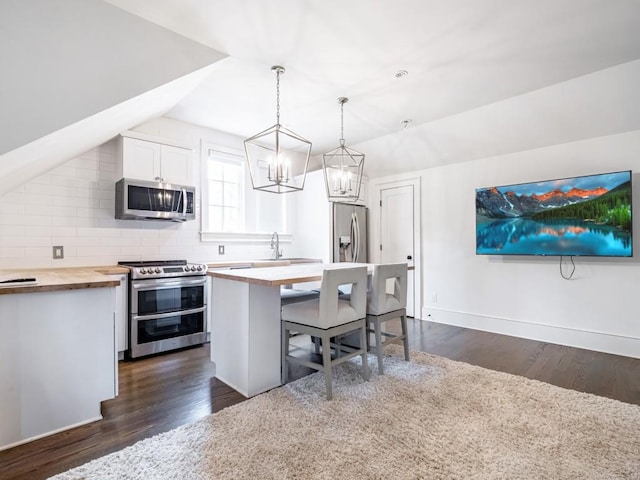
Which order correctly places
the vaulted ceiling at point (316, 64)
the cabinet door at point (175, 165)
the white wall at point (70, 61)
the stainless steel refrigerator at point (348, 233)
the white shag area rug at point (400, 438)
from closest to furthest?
the white shag area rug at point (400, 438) → the white wall at point (70, 61) → the vaulted ceiling at point (316, 64) → the cabinet door at point (175, 165) → the stainless steel refrigerator at point (348, 233)

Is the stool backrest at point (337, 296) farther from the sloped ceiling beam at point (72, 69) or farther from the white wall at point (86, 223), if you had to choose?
the white wall at point (86, 223)

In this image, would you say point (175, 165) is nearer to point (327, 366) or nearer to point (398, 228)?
point (327, 366)

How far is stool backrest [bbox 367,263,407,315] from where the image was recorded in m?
2.80

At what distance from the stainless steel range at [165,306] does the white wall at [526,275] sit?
3251 millimetres

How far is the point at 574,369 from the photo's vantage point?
294cm

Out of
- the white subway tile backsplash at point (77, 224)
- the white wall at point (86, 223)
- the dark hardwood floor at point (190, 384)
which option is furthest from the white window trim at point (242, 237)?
the dark hardwood floor at point (190, 384)

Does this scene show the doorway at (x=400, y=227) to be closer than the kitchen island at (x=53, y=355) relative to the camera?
No

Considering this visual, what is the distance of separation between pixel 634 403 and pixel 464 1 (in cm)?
301

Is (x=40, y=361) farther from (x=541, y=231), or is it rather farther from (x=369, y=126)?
(x=541, y=231)

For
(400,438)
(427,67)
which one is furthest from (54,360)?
(427,67)

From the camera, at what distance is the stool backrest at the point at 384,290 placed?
2.80m

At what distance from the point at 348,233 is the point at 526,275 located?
245 centimetres

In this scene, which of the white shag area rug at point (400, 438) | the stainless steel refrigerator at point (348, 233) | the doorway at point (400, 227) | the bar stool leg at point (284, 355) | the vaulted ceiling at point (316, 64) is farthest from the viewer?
the doorway at point (400, 227)

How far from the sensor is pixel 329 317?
7.78 ft
